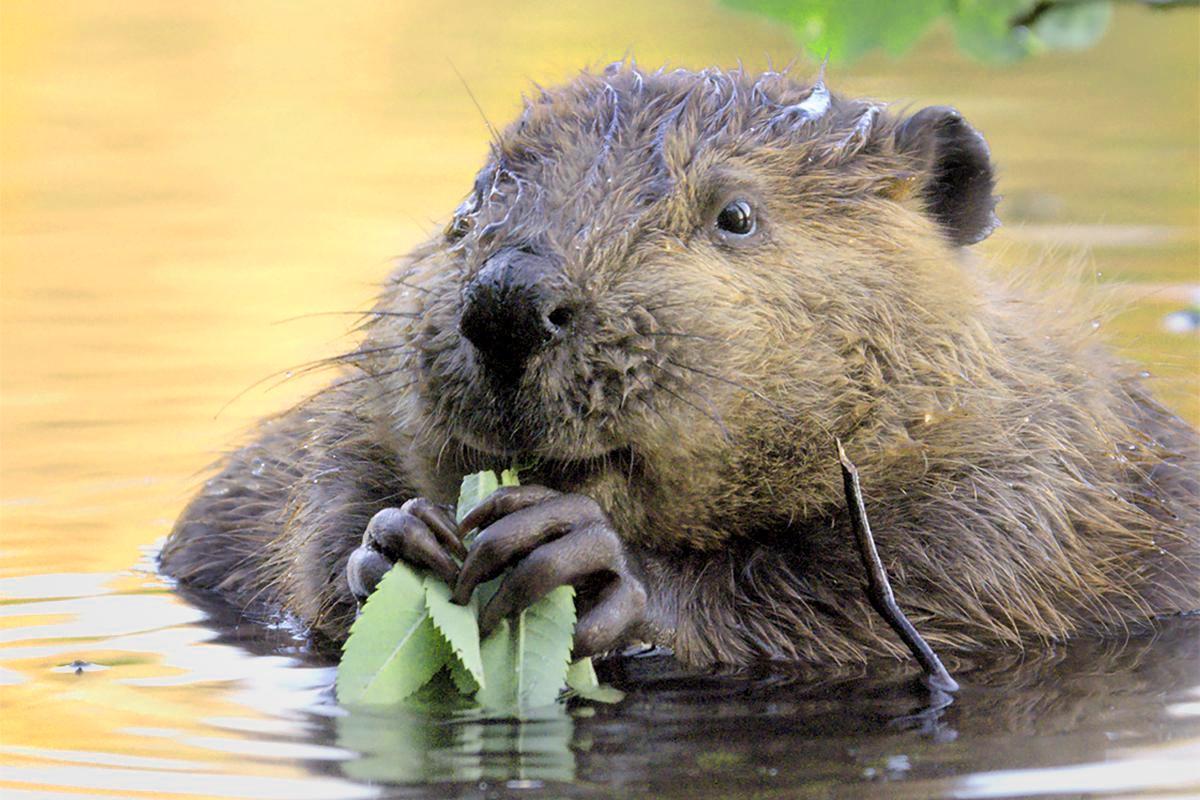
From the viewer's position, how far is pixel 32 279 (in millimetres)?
8617

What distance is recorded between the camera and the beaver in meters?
3.85

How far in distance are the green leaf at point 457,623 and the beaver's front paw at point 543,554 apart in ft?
0.07

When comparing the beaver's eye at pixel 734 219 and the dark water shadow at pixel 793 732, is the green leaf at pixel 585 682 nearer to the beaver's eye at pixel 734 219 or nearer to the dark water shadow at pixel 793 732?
the dark water shadow at pixel 793 732

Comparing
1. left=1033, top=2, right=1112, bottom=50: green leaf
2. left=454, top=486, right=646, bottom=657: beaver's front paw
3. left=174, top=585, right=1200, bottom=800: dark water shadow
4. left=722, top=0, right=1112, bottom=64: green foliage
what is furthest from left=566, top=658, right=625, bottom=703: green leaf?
left=1033, top=2, right=1112, bottom=50: green leaf

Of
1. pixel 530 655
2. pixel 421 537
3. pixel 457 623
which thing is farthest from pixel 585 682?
pixel 421 537

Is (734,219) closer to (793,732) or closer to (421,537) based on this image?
(421,537)

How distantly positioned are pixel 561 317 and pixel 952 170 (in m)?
1.23

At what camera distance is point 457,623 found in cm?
388

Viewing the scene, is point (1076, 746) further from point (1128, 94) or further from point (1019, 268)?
point (1128, 94)

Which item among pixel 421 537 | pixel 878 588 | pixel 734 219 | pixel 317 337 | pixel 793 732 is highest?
pixel 317 337

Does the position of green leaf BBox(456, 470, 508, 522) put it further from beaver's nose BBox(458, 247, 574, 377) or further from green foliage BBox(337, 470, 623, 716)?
beaver's nose BBox(458, 247, 574, 377)

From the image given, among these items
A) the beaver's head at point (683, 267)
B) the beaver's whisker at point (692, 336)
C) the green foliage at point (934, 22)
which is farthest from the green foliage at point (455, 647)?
the green foliage at point (934, 22)

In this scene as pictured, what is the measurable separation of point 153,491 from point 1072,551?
2596 mm

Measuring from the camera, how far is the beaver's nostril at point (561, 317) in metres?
3.73
